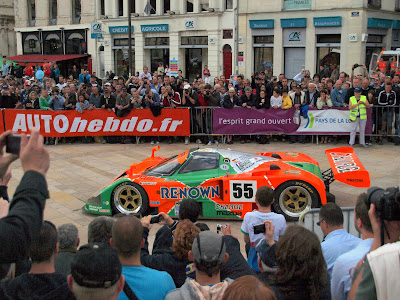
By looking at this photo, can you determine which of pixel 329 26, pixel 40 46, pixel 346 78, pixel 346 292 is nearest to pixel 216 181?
pixel 346 292

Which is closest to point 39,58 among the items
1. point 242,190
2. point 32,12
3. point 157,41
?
point 32,12

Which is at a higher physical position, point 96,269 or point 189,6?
point 189,6

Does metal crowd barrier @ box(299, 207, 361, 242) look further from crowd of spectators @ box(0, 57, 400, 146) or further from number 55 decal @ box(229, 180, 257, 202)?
crowd of spectators @ box(0, 57, 400, 146)

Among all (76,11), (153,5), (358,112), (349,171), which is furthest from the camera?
(76,11)

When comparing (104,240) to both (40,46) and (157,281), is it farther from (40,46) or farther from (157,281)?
(40,46)

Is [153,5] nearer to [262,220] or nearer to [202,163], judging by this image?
[202,163]

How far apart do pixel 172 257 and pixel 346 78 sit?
13.7m

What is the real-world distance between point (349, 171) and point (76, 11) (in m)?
35.3

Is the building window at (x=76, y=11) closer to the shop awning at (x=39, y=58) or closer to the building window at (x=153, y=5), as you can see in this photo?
the shop awning at (x=39, y=58)

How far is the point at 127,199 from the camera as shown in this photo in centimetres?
919

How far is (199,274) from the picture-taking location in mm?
3402

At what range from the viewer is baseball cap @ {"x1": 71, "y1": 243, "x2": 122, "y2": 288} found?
273 cm

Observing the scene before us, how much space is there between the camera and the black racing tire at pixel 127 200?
9047mm

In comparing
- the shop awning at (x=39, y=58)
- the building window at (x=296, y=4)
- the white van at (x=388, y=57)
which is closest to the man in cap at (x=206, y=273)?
the white van at (x=388, y=57)
